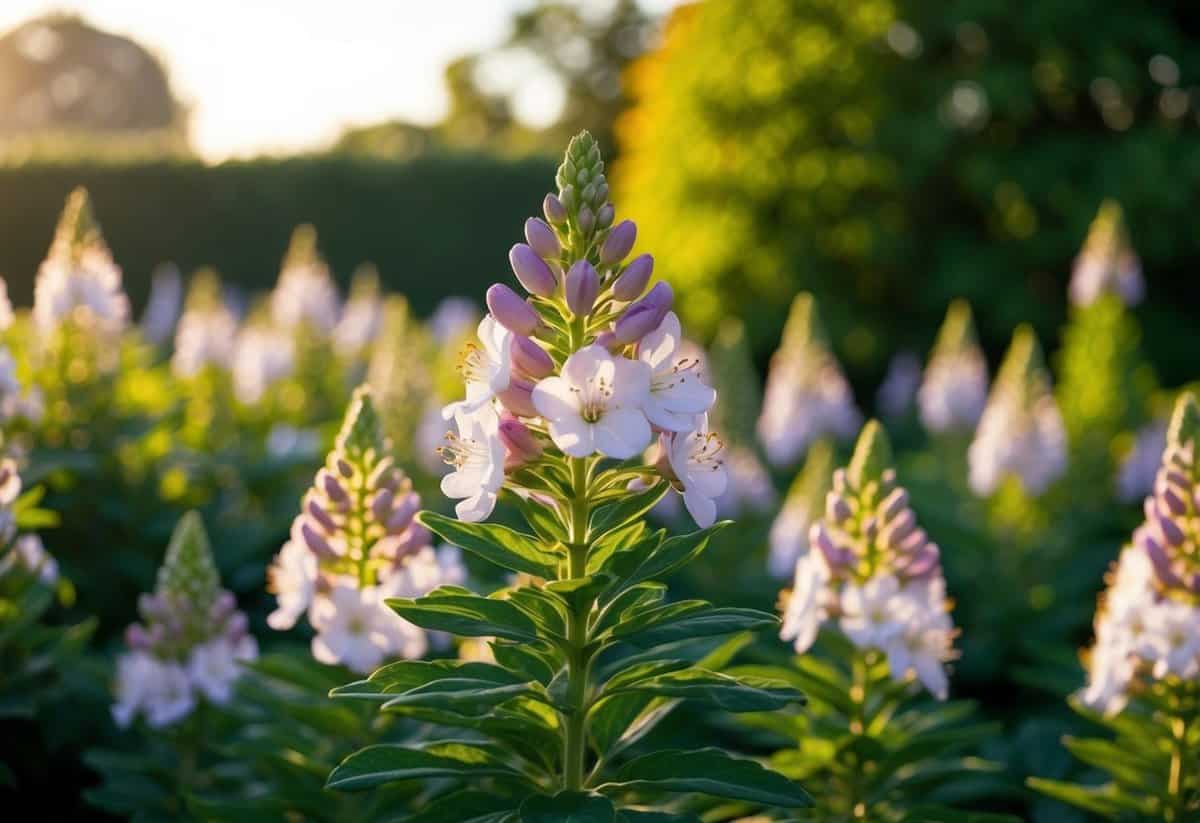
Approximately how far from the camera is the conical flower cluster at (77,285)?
4.40 metres

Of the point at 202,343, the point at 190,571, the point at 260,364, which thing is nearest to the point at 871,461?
the point at 190,571

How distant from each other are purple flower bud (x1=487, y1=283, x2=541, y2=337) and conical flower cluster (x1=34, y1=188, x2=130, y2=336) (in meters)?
2.97

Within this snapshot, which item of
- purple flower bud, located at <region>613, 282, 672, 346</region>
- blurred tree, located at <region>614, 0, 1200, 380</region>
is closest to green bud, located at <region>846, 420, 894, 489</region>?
purple flower bud, located at <region>613, 282, 672, 346</region>

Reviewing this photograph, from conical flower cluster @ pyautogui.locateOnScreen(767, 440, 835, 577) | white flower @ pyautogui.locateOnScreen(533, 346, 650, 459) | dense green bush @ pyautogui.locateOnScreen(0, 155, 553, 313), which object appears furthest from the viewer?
dense green bush @ pyautogui.locateOnScreen(0, 155, 553, 313)

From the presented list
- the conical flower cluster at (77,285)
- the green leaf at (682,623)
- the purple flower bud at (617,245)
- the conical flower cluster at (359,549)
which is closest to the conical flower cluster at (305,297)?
the conical flower cluster at (77,285)

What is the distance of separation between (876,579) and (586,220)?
116 cm

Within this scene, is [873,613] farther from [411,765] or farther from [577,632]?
[411,765]

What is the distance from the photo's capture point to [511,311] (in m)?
1.92

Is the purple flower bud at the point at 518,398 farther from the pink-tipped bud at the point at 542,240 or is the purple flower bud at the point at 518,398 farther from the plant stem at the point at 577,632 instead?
the pink-tipped bud at the point at 542,240

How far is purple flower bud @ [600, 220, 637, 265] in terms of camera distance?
2010 mm

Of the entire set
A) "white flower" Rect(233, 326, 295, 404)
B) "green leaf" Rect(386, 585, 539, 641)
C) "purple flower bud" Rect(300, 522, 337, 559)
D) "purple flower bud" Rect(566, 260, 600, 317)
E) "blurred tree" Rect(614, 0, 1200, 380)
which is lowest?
"green leaf" Rect(386, 585, 539, 641)

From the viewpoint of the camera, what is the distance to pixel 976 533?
550 cm

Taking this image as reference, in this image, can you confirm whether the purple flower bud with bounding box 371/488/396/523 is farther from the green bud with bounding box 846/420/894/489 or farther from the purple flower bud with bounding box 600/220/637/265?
the green bud with bounding box 846/420/894/489

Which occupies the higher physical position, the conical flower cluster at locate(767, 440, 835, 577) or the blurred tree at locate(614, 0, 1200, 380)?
the blurred tree at locate(614, 0, 1200, 380)
